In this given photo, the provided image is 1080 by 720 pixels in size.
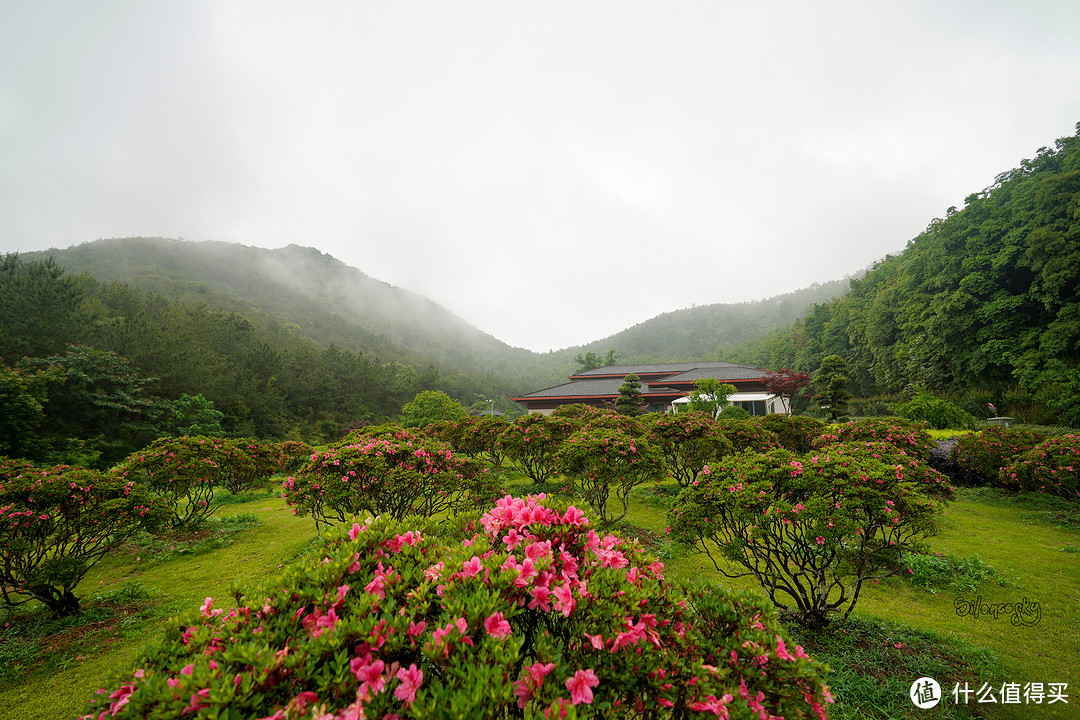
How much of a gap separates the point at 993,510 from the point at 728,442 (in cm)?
638

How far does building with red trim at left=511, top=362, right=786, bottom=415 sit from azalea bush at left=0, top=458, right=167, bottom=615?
22237 mm

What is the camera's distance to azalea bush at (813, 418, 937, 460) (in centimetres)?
883

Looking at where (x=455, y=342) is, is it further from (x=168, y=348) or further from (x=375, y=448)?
(x=375, y=448)

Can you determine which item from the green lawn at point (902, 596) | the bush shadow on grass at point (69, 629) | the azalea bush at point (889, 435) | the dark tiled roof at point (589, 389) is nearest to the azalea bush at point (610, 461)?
the green lawn at point (902, 596)

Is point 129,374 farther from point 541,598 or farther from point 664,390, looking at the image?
point 664,390

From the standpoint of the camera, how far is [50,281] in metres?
17.9

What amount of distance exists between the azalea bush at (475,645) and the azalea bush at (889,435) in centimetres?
851

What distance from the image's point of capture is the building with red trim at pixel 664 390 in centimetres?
2575

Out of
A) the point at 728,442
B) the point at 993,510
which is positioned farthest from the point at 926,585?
the point at 993,510

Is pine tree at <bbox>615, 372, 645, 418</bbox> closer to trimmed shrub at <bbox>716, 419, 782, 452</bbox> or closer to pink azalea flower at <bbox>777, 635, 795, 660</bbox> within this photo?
trimmed shrub at <bbox>716, 419, 782, 452</bbox>

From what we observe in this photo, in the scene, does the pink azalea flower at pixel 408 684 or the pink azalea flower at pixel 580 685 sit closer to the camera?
the pink azalea flower at pixel 408 684

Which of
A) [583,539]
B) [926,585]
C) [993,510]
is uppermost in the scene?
[583,539]

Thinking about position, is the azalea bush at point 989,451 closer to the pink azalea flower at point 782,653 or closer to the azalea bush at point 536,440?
the azalea bush at point 536,440

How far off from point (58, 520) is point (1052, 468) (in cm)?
1612
